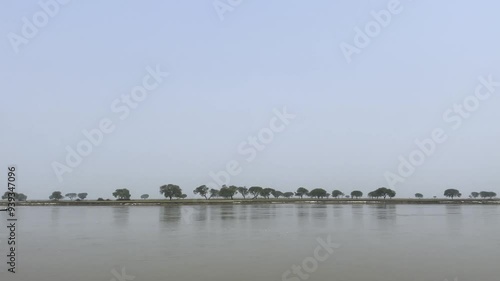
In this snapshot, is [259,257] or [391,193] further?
[391,193]

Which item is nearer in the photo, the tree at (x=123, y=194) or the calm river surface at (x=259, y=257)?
the calm river surface at (x=259, y=257)

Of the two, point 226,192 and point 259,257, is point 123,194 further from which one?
point 259,257

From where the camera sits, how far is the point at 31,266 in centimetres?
2306

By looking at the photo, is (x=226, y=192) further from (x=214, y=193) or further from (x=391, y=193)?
(x=391, y=193)

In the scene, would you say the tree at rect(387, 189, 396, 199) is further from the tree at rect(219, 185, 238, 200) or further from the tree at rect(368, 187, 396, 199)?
the tree at rect(219, 185, 238, 200)

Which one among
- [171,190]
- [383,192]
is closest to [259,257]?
[171,190]

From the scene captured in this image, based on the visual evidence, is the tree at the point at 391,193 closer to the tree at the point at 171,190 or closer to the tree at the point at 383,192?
the tree at the point at 383,192

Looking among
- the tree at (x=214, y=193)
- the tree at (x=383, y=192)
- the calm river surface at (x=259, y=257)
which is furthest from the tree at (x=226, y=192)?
the calm river surface at (x=259, y=257)

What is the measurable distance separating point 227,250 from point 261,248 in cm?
215

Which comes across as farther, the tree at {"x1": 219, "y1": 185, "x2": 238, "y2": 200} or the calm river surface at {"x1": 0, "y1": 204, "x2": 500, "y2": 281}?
the tree at {"x1": 219, "y1": 185, "x2": 238, "y2": 200}

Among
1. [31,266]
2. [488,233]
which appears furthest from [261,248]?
[488,233]

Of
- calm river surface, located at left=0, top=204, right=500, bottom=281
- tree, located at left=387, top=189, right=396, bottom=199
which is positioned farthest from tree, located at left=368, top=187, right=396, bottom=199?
calm river surface, located at left=0, top=204, right=500, bottom=281

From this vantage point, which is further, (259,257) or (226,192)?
(226,192)

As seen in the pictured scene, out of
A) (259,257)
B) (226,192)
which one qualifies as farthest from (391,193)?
(259,257)
